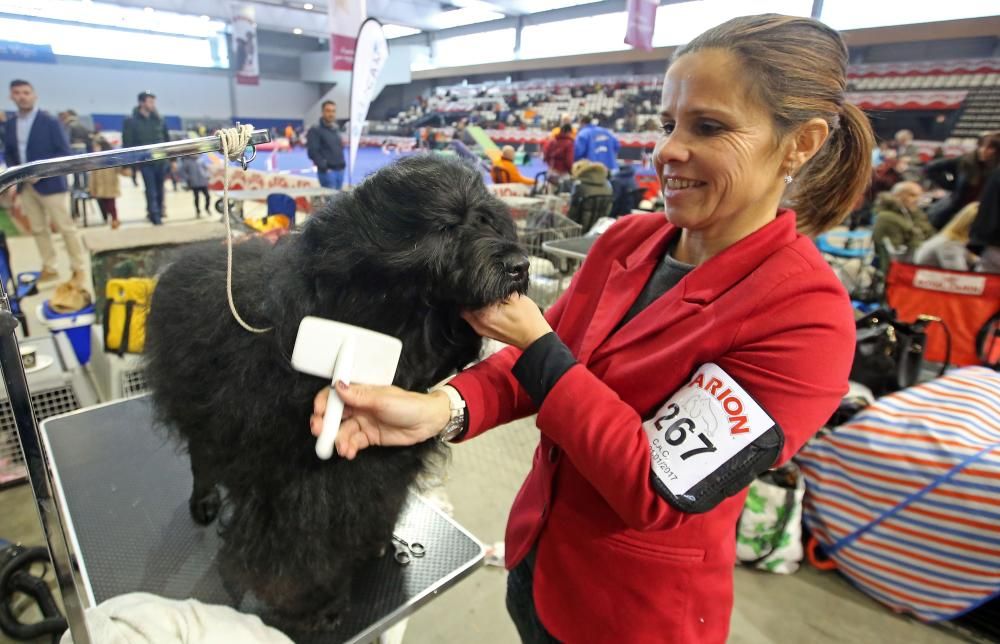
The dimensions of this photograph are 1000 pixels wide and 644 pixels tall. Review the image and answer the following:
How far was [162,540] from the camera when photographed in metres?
1.69

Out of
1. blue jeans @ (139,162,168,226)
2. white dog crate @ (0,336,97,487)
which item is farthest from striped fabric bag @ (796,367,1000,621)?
blue jeans @ (139,162,168,226)

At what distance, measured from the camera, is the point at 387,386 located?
104cm

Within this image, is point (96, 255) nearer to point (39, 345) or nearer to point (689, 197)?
point (39, 345)

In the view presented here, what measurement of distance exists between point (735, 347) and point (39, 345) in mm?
3966

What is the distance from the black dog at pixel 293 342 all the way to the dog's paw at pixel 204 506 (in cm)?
27

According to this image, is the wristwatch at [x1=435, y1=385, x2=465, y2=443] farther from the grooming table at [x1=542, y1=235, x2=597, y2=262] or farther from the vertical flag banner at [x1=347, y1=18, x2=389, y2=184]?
the vertical flag banner at [x1=347, y1=18, x2=389, y2=184]

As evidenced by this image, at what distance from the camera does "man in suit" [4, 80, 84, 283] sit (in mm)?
6043

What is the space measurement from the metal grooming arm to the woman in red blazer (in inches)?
15.6

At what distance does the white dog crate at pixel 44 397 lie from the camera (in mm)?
2908

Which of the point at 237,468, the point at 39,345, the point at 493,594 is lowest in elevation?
the point at 493,594

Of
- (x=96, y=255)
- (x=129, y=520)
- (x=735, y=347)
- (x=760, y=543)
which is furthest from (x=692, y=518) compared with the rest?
(x=96, y=255)

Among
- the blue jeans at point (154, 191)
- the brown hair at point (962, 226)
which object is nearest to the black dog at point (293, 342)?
the brown hair at point (962, 226)

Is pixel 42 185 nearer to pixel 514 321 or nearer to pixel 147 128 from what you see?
pixel 147 128

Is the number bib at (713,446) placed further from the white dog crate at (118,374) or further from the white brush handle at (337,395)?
the white dog crate at (118,374)
